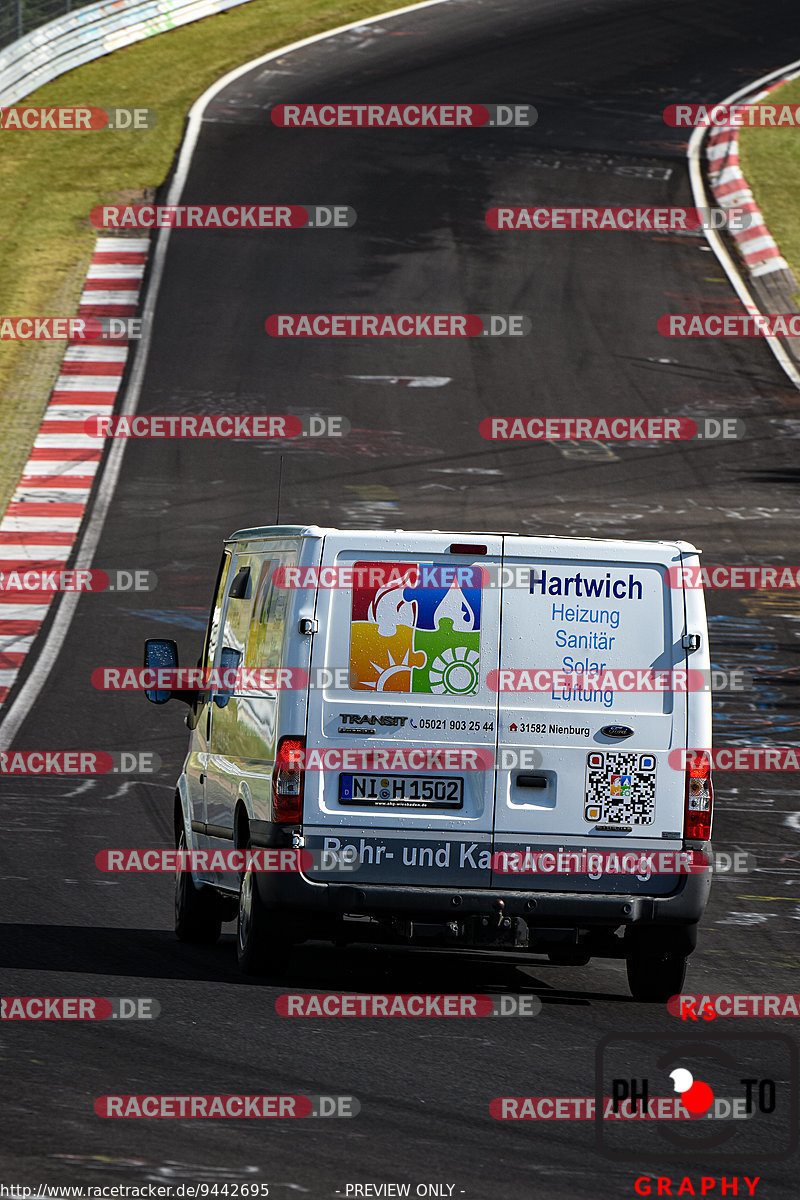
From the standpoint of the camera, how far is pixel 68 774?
48.2 feet

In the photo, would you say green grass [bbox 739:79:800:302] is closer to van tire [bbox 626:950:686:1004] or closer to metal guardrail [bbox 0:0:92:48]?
metal guardrail [bbox 0:0:92:48]

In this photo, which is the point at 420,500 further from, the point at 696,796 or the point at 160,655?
the point at 696,796

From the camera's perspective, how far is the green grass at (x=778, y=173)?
110ft

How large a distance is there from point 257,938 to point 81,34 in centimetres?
3524

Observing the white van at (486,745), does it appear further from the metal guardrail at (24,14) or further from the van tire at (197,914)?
the metal guardrail at (24,14)

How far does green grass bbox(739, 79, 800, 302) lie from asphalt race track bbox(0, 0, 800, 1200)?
4.96 feet

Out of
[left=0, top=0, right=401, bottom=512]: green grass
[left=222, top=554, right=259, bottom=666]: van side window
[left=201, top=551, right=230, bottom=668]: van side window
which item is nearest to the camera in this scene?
[left=222, top=554, right=259, bottom=666]: van side window

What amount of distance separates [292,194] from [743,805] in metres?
22.0

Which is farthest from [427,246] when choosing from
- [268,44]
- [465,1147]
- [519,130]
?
[465,1147]

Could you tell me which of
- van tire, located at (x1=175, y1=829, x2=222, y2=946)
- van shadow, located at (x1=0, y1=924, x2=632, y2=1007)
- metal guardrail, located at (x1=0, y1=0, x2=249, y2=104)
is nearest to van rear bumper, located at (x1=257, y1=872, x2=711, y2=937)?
van shadow, located at (x1=0, y1=924, x2=632, y2=1007)

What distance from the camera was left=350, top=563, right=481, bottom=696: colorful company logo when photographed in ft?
29.3

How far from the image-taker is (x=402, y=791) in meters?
8.94

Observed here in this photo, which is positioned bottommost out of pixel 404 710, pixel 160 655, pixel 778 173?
pixel 778 173

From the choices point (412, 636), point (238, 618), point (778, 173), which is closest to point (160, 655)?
point (238, 618)
